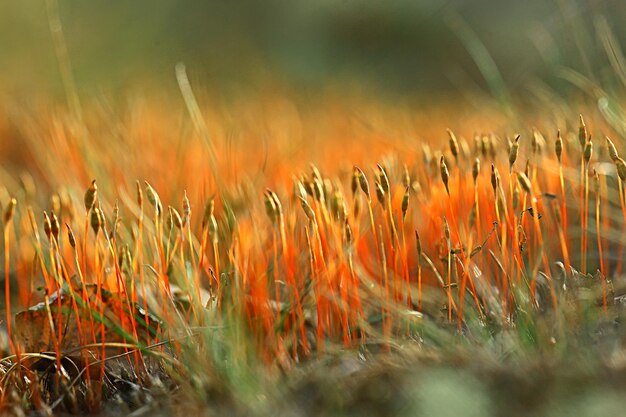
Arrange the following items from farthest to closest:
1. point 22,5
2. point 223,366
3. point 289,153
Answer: point 22,5
point 289,153
point 223,366

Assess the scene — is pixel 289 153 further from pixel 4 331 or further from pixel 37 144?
pixel 4 331

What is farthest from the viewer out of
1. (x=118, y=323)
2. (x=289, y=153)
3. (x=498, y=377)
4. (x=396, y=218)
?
(x=289, y=153)

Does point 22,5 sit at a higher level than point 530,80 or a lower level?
higher

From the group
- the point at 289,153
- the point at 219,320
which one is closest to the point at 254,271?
the point at 219,320

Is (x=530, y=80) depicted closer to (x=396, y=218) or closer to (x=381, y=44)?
(x=381, y=44)

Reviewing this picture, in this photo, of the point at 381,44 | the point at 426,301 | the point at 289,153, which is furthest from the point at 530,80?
the point at 426,301

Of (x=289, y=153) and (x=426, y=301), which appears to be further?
(x=289, y=153)

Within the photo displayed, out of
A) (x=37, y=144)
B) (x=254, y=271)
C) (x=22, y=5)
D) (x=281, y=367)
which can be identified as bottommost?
(x=281, y=367)
